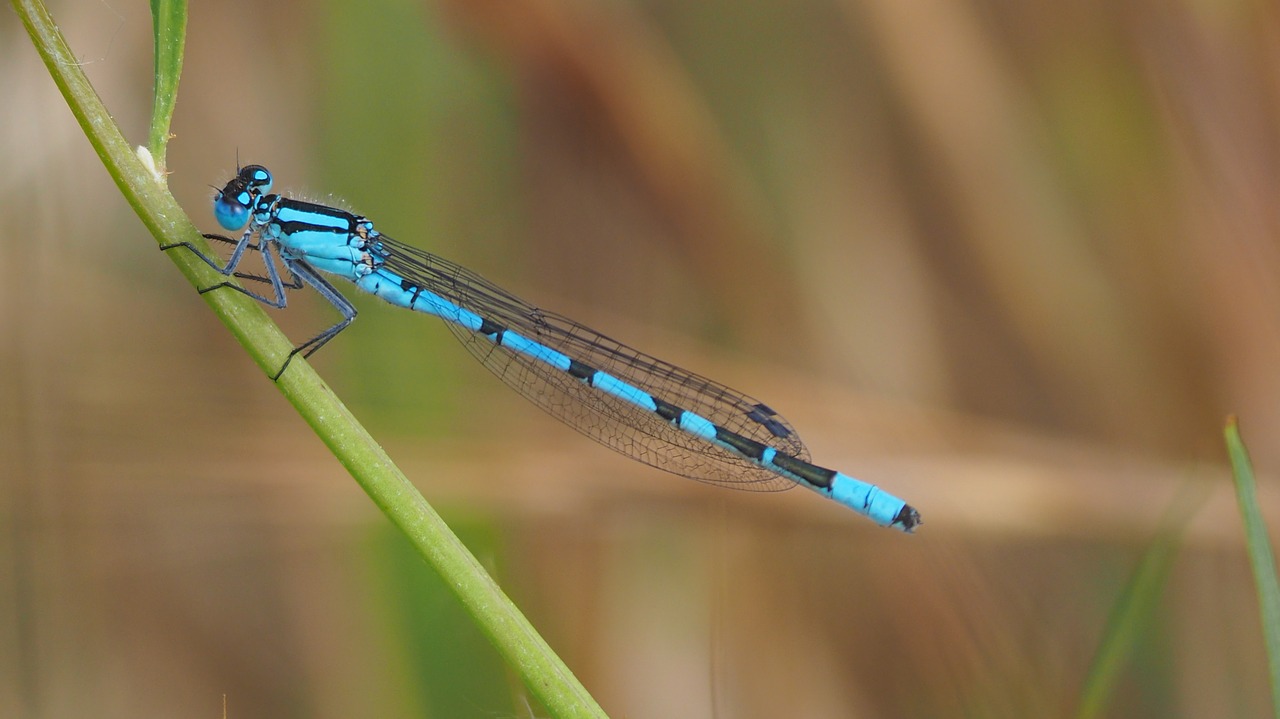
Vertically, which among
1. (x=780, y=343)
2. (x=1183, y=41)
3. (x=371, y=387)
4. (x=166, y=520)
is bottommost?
(x=166, y=520)

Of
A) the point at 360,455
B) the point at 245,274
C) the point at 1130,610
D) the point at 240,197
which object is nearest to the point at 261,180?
the point at 240,197

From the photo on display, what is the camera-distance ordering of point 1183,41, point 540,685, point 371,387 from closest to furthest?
point 540,685, point 371,387, point 1183,41

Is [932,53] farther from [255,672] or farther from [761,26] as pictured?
[255,672]

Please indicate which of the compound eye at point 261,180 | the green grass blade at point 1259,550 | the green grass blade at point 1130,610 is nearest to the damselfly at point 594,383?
the compound eye at point 261,180

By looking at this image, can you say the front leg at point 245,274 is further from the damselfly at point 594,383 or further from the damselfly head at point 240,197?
the damselfly at point 594,383

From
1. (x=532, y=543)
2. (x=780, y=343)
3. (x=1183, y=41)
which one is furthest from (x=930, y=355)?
(x=532, y=543)

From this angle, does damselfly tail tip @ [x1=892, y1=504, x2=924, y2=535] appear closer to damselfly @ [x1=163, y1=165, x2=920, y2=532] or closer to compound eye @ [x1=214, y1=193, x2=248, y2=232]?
damselfly @ [x1=163, y1=165, x2=920, y2=532]

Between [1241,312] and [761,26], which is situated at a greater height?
[761,26]

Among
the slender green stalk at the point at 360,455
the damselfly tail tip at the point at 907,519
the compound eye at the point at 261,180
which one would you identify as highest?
the compound eye at the point at 261,180
